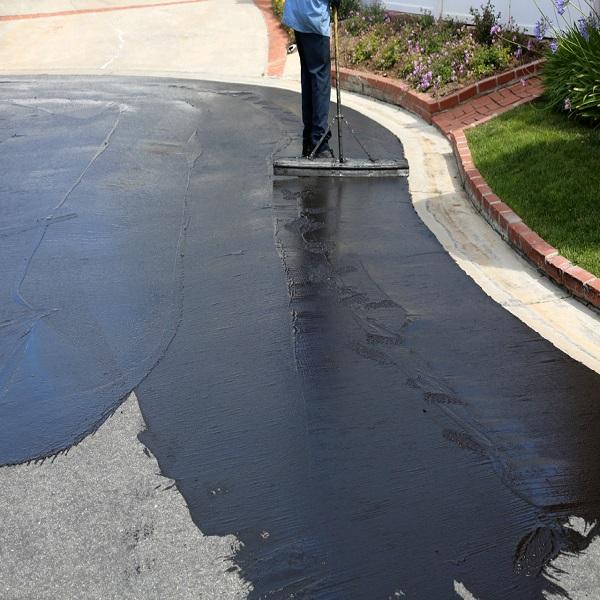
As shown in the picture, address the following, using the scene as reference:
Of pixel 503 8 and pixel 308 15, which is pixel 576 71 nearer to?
pixel 308 15

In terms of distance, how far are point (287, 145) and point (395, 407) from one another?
19.2ft

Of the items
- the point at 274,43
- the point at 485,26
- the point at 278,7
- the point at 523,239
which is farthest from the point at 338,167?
the point at 278,7

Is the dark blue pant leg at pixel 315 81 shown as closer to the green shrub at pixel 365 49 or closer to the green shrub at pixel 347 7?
the green shrub at pixel 365 49

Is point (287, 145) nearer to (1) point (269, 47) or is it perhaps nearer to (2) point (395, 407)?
(2) point (395, 407)

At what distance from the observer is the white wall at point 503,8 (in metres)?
11.9

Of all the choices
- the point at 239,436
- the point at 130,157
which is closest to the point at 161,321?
the point at 239,436

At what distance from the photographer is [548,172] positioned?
27.2 feet

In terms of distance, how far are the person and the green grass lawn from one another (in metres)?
1.45

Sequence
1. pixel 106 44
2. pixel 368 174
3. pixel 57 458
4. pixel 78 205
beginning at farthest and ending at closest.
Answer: pixel 106 44 → pixel 368 174 → pixel 78 205 → pixel 57 458

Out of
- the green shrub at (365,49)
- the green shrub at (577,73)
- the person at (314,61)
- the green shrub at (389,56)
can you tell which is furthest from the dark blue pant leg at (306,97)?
the green shrub at (365,49)

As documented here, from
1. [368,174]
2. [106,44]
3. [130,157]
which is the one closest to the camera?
[368,174]

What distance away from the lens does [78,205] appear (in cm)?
843

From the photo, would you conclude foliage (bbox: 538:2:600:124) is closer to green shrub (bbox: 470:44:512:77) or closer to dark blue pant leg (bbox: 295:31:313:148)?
green shrub (bbox: 470:44:512:77)

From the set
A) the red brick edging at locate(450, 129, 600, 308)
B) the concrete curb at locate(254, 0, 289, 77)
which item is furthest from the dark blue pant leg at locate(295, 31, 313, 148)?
the concrete curb at locate(254, 0, 289, 77)
